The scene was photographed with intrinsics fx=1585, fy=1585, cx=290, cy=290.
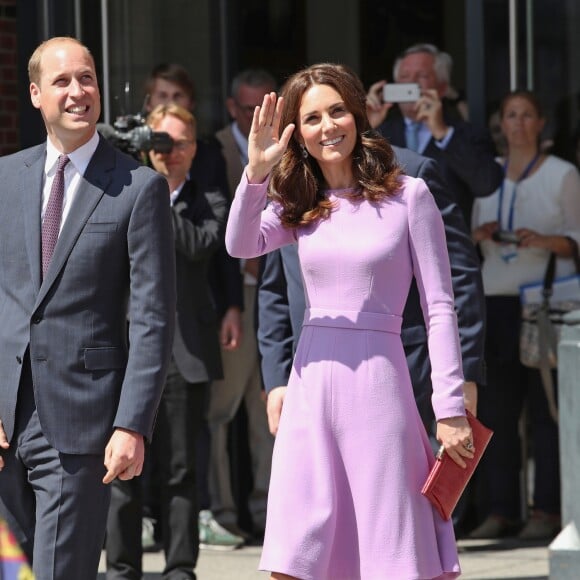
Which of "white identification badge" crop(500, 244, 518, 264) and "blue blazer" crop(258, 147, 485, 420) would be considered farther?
"white identification badge" crop(500, 244, 518, 264)

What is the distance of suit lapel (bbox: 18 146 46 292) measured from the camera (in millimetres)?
4309

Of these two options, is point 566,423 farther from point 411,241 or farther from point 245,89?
point 245,89

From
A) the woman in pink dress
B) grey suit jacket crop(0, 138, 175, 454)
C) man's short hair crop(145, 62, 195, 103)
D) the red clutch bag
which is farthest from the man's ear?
man's short hair crop(145, 62, 195, 103)

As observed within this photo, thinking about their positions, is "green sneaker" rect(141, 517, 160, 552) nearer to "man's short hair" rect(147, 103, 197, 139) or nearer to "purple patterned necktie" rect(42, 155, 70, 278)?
"man's short hair" rect(147, 103, 197, 139)

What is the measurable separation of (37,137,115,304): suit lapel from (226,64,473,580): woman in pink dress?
15.3 inches

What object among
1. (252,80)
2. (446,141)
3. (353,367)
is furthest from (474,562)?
(353,367)

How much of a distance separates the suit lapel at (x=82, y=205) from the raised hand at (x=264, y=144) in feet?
1.41

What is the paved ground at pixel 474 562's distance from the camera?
6746 mm

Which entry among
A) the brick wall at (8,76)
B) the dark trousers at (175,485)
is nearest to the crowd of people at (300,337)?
the dark trousers at (175,485)

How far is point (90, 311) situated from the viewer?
430 cm

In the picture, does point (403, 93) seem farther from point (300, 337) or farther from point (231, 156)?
point (300, 337)

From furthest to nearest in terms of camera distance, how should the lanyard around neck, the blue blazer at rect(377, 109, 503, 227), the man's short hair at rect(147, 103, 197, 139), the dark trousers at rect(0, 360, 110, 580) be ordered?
the lanyard around neck → the blue blazer at rect(377, 109, 503, 227) → the man's short hair at rect(147, 103, 197, 139) → the dark trousers at rect(0, 360, 110, 580)

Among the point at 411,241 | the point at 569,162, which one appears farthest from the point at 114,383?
the point at 569,162

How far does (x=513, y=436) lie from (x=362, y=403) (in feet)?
11.3
